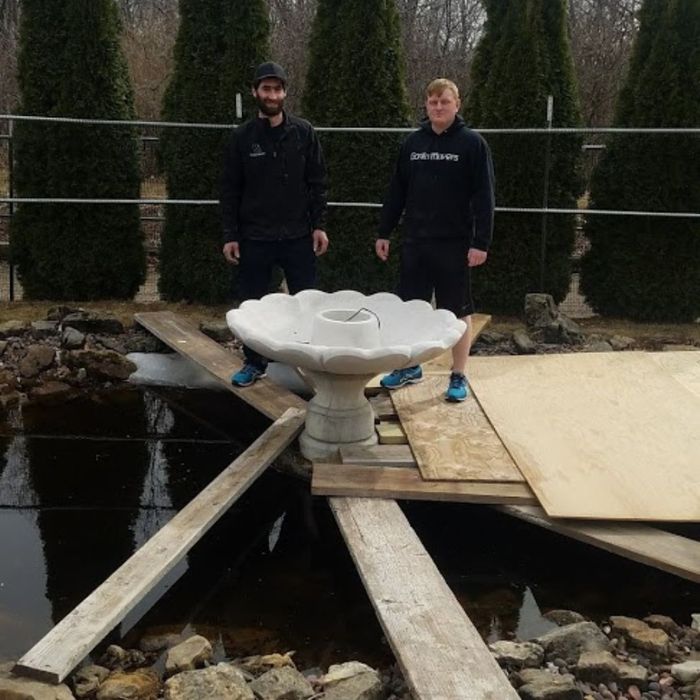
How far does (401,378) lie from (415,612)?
91.6 inches

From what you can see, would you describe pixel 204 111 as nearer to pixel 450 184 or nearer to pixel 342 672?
pixel 450 184

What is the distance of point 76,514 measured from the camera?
4.11 m

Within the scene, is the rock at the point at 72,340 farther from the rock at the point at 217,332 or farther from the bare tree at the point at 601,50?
the bare tree at the point at 601,50

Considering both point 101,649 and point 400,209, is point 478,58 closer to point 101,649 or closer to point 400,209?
point 400,209

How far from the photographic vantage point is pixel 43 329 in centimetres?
681

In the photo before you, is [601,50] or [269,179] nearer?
[269,179]

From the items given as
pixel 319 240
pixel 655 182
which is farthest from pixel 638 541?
pixel 655 182

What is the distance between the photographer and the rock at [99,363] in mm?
6129

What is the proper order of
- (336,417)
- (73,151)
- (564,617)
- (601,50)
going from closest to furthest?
(564,617), (336,417), (73,151), (601,50)

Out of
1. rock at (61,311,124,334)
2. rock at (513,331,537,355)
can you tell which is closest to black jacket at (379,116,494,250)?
rock at (513,331,537,355)

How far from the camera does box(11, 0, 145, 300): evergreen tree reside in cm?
761

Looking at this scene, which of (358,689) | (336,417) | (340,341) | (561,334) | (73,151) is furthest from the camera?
(73,151)

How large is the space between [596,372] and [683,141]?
111 inches

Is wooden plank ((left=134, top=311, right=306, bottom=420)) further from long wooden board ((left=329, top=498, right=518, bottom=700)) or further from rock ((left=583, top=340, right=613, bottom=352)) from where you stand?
rock ((left=583, top=340, right=613, bottom=352))
